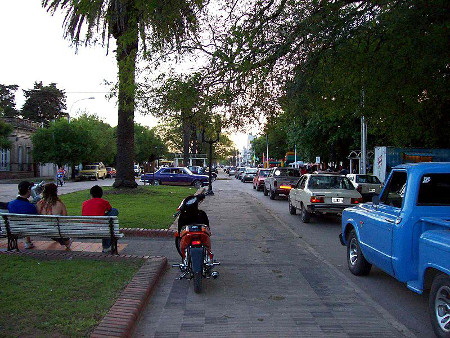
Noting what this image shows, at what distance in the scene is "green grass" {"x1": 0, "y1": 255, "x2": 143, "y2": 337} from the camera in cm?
427

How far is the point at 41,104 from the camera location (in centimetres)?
7488

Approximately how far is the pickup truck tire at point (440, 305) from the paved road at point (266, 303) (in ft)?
1.37

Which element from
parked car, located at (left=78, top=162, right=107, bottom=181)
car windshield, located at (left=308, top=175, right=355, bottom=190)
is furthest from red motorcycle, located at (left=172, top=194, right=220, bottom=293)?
parked car, located at (left=78, top=162, right=107, bottom=181)

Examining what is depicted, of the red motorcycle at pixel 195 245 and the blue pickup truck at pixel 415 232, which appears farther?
the red motorcycle at pixel 195 245

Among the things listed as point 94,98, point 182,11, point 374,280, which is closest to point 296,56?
point 182,11

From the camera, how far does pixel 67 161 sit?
44406mm

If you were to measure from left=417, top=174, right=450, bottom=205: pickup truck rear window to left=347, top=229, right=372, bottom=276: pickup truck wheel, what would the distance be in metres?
1.86

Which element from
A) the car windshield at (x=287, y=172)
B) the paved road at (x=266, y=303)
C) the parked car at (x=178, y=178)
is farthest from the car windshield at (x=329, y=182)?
the parked car at (x=178, y=178)

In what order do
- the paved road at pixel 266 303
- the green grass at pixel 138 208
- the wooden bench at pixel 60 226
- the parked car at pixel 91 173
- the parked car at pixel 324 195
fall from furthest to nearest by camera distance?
the parked car at pixel 91 173, the parked car at pixel 324 195, the green grass at pixel 138 208, the wooden bench at pixel 60 226, the paved road at pixel 266 303

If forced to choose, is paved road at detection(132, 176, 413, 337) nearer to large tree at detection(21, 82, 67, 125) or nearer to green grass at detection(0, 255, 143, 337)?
green grass at detection(0, 255, 143, 337)

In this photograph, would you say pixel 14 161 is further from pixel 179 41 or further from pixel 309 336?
pixel 309 336

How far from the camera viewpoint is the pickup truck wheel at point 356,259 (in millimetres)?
6895

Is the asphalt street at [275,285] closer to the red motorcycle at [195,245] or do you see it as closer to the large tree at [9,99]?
the red motorcycle at [195,245]

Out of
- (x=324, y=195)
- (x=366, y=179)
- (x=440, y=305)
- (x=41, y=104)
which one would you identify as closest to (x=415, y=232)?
(x=440, y=305)
